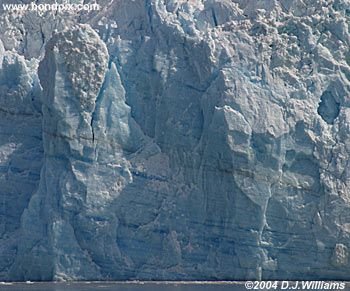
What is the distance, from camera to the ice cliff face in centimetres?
4041

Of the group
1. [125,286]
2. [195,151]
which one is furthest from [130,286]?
[195,151]

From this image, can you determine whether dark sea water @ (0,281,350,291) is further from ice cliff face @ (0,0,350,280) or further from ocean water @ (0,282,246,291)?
ice cliff face @ (0,0,350,280)

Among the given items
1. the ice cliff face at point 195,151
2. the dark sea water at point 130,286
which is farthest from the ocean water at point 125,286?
the ice cliff face at point 195,151

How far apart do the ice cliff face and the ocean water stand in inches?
11.3

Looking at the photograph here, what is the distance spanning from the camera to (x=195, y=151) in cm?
4091

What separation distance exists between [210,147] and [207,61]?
2089mm

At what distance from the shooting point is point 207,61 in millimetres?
41312

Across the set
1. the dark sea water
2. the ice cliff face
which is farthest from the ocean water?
the ice cliff face

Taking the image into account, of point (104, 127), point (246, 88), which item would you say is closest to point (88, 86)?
point (104, 127)

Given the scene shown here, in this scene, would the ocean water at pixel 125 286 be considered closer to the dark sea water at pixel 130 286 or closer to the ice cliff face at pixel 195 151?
the dark sea water at pixel 130 286

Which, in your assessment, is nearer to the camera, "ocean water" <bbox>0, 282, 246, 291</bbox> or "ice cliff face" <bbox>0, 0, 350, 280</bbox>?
"ocean water" <bbox>0, 282, 246, 291</bbox>

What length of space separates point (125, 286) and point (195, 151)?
3.40 meters

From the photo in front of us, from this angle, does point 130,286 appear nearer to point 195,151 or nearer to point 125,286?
point 125,286

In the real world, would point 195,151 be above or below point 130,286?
above
